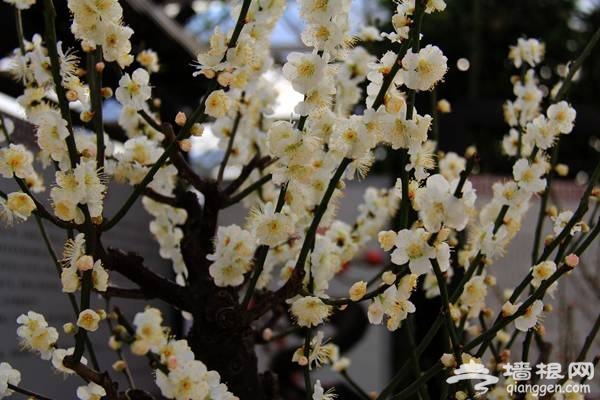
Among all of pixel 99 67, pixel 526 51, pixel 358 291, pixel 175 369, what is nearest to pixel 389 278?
pixel 358 291

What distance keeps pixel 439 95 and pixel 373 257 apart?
3.74 ft

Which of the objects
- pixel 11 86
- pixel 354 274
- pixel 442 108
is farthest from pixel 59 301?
pixel 354 274

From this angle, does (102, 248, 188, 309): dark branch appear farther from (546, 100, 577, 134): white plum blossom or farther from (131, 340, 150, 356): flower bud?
(546, 100, 577, 134): white plum blossom

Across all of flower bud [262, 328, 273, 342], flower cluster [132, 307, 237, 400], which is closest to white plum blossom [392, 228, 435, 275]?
flower cluster [132, 307, 237, 400]

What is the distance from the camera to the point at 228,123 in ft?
4.87

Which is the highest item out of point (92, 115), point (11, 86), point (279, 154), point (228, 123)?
point (11, 86)

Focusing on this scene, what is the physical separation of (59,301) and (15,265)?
0.24m

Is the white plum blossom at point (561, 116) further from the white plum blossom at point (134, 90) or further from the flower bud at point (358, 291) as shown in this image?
the white plum blossom at point (134, 90)

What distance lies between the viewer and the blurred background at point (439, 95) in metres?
2.30

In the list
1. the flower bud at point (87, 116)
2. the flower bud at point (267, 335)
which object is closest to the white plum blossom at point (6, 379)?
the flower bud at point (87, 116)

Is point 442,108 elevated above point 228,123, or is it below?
below

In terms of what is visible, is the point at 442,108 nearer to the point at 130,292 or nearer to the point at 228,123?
the point at 228,123

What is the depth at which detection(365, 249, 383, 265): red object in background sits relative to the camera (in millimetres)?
4512

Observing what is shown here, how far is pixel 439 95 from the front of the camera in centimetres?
375
